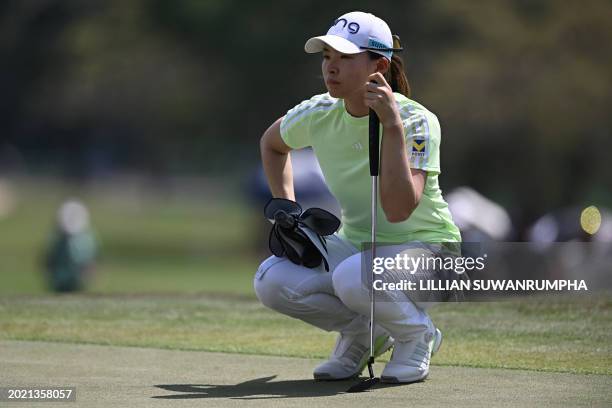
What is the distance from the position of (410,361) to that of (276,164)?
3.79 ft

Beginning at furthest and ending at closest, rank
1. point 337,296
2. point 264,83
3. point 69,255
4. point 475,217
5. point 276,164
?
point 264,83
point 69,255
point 475,217
point 276,164
point 337,296

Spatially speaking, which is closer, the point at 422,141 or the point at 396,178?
the point at 396,178

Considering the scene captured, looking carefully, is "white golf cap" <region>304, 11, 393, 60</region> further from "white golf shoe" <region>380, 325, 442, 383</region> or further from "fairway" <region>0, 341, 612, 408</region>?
"fairway" <region>0, 341, 612, 408</region>

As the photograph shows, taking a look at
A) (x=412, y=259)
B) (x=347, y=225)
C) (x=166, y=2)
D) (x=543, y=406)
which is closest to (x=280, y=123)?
(x=347, y=225)

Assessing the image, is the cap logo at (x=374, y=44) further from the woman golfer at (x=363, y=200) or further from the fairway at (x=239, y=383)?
the fairway at (x=239, y=383)

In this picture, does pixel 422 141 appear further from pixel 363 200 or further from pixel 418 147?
pixel 363 200

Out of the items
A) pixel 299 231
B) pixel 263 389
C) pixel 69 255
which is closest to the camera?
pixel 263 389

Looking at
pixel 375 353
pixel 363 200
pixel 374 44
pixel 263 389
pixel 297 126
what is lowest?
pixel 263 389

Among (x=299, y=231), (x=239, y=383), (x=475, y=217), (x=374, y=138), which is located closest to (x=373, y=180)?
(x=374, y=138)

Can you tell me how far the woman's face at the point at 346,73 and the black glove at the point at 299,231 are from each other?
52cm

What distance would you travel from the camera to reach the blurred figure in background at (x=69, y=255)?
17562 millimetres

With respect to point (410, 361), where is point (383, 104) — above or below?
above

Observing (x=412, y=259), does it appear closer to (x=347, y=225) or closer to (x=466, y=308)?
(x=347, y=225)

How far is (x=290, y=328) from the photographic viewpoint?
7121 millimetres
